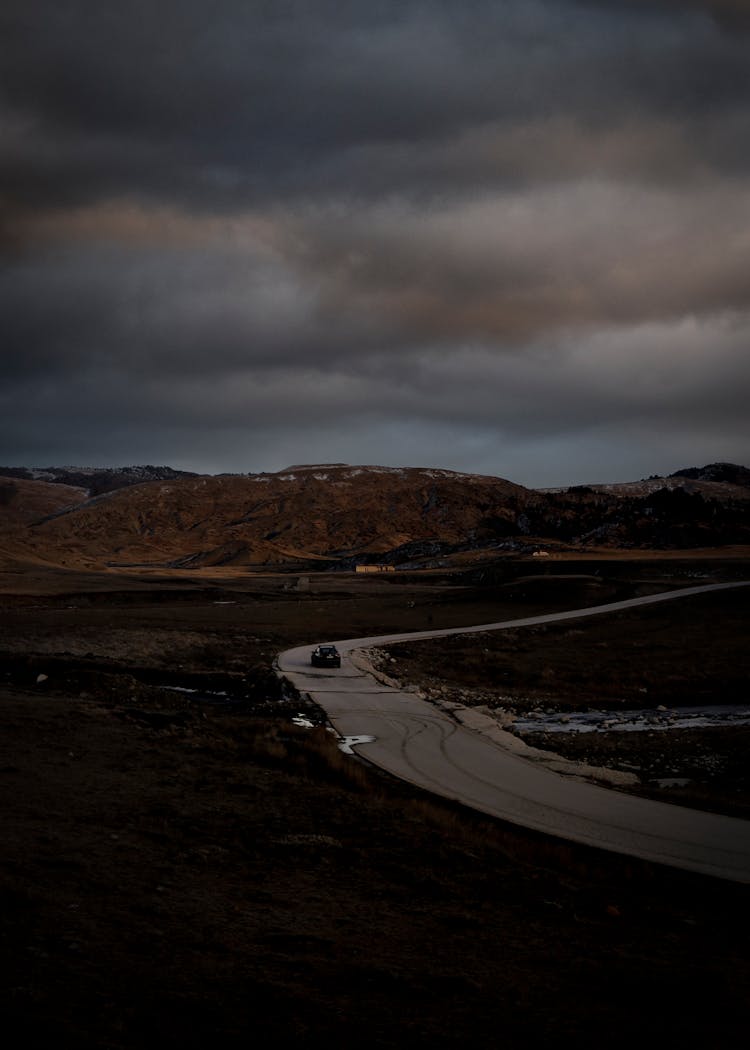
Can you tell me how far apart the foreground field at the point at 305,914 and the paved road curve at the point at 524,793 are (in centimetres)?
100

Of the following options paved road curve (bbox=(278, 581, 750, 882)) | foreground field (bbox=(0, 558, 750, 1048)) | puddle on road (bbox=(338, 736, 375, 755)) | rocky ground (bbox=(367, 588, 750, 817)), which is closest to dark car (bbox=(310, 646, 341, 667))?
rocky ground (bbox=(367, 588, 750, 817))

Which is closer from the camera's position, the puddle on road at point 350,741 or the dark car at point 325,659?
the puddle on road at point 350,741

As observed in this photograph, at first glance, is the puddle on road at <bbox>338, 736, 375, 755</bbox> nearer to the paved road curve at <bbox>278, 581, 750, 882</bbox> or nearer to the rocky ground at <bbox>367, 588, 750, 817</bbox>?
the paved road curve at <bbox>278, 581, 750, 882</bbox>

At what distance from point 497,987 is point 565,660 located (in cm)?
3879

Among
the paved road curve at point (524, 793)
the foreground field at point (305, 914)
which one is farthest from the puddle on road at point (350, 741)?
the foreground field at point (305, 914)

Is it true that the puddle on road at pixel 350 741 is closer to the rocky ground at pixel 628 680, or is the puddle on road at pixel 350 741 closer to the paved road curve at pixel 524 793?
the paved road curve at pixel 524 793

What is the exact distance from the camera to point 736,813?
16125 mm

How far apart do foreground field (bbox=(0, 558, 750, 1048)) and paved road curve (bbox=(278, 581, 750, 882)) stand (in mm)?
1005

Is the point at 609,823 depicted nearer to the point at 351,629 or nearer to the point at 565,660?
the point at 565,660

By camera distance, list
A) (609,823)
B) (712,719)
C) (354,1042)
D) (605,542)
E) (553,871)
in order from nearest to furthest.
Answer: (354,1042), (553,871), (609,823), (712,719), (605,542)

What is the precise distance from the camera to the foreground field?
691 cm

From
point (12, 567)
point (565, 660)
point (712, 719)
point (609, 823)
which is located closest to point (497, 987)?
point (609, 823)

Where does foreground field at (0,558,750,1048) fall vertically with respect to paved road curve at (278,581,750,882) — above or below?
above

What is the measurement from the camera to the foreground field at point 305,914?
6.91 m
